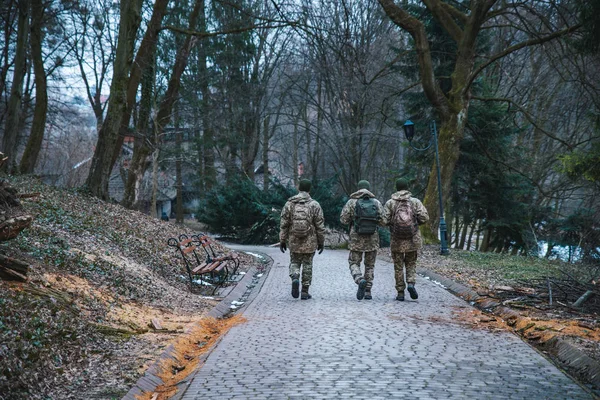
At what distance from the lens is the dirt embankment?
5.60m

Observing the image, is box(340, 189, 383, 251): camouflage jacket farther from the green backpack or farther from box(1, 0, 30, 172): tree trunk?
box(1, 0, 30, 172): tree trunk

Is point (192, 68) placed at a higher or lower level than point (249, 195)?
higher

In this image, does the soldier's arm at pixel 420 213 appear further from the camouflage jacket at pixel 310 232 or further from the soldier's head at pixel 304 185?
the soldier's head at pixel 304 185

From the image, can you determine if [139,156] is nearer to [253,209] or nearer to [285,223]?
[253,209]

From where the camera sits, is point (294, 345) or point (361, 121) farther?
point (361, 121)

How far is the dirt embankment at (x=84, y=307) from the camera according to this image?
18.4 feet

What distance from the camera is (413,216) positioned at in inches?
452

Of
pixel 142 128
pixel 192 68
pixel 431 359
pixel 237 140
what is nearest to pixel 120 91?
pixel 142 128

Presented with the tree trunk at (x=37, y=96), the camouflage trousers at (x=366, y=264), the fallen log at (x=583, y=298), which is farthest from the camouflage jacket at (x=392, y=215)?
the tree trunk at (x=37, y=96)

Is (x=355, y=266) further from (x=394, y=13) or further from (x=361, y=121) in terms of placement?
(x=361, y=121)

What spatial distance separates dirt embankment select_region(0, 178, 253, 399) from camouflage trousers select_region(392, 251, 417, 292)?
3.24 meters

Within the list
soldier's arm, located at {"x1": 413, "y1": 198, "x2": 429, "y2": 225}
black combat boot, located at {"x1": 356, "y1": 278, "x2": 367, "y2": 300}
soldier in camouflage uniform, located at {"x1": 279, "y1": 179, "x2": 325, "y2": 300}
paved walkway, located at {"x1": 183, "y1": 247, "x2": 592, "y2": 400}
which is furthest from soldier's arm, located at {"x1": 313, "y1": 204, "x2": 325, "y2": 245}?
soldier's arm, located at {"x1": 413, "y1": 198, "x2": 429, "y2": 225}

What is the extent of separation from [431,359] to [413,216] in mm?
4894

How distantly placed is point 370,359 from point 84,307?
11.5 ft
